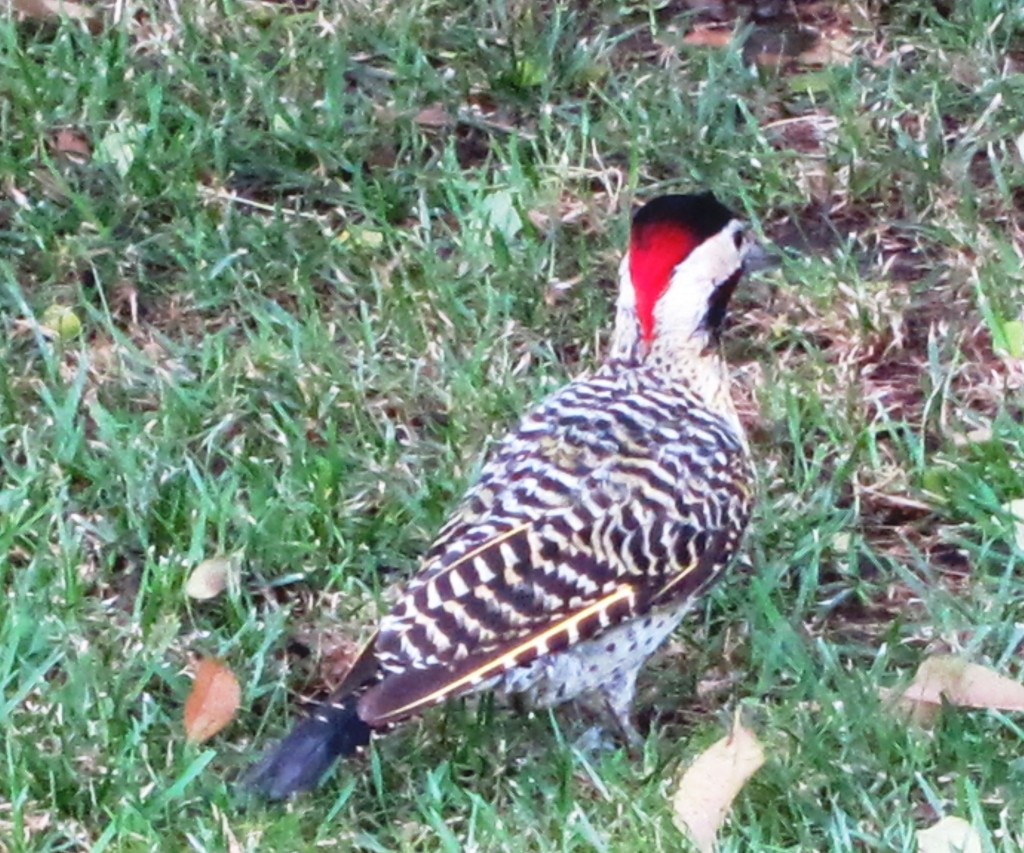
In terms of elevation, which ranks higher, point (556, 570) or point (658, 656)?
point (556, 570)

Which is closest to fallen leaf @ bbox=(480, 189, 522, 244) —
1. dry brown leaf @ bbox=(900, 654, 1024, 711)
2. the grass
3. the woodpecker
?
the grass

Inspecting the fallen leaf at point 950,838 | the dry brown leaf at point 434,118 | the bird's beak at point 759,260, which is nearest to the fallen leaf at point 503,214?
the dry brown leaf at point 434,118

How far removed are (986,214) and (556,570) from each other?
2078mm

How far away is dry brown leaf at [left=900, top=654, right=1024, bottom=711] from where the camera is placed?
437 cm

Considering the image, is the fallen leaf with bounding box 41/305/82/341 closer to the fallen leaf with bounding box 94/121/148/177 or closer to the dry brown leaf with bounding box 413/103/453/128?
the fallen leaf with bounding box 94/121/148/177

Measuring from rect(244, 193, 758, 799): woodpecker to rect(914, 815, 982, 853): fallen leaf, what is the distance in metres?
0.72

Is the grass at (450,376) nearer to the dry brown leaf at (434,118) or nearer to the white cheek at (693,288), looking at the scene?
the dry brown leaf at (434,118)

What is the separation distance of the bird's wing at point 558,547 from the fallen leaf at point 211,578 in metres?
0.53

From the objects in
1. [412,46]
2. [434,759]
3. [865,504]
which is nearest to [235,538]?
[434,759]

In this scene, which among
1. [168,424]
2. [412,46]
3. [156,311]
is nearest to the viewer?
[168,424]

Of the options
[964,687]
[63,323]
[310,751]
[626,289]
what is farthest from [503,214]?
[310,751]

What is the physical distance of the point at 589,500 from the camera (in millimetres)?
4465

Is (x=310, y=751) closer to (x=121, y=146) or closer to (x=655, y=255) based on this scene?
(x=655, y=255)

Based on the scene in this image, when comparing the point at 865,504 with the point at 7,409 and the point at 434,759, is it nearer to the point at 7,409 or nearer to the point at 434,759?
the point at 434,759
